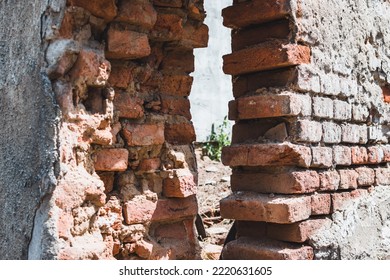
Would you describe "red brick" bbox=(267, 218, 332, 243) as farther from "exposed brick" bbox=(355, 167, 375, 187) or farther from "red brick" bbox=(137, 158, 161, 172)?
"red brick" bbox=(137, 158, 161, 172)

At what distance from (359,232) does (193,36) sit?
1109 mm

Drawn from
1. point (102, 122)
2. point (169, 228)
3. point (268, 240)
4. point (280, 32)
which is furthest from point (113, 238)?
point (280, 32)

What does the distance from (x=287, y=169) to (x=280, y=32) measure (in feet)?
1.80

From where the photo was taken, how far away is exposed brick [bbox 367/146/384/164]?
2270 mm

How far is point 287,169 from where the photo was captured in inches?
74.0

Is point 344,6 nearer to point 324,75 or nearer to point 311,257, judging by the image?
point 324,75

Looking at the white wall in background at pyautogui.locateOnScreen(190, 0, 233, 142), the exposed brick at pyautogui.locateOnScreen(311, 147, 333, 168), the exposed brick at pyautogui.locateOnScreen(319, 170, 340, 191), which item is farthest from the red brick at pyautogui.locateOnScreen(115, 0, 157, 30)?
the white wall in background at pyautogui.locateOnScreen(190, 0, 233, 142)

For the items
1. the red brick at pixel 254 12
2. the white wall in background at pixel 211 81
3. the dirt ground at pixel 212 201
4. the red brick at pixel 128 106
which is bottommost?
the dirt ground at pixel 212 201

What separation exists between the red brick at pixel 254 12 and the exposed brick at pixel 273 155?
51cm

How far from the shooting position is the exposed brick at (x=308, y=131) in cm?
186

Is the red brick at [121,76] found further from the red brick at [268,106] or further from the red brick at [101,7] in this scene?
the red brick at [268,106]

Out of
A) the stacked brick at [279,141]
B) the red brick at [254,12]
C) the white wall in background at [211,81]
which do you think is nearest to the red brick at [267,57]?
the stacked brick at [279,141]

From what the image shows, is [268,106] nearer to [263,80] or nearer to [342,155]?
[263,80]
